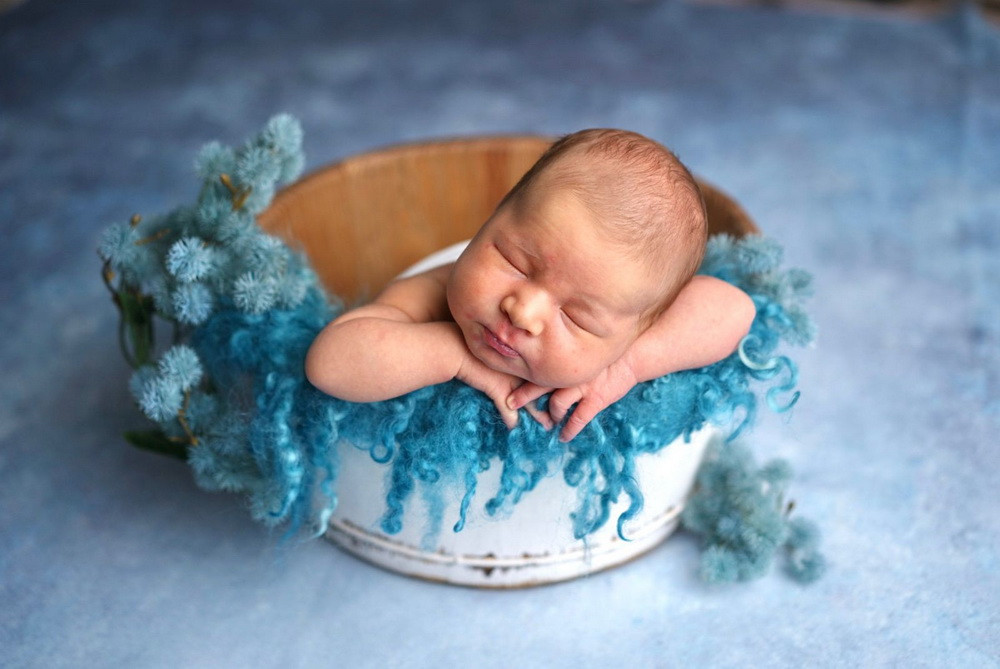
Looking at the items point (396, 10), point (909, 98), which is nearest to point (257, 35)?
point (396, 10)

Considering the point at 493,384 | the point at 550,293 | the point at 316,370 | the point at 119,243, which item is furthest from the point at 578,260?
the point at 119,243

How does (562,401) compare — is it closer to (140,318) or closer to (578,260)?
(578,260)

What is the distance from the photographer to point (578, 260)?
815 millimetres

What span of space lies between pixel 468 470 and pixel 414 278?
24 cm

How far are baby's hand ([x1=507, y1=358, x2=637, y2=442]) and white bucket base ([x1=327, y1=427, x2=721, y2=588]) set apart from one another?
8 centimetres

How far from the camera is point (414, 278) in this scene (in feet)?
3.35

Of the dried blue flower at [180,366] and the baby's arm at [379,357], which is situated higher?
the baby's arm at [379,357]

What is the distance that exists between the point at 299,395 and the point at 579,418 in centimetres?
26

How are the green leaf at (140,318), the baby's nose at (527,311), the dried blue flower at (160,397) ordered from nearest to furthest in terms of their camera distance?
the baby's nose at (527,311), the dried blue flower at (160,397), the green leaf at (140,318)

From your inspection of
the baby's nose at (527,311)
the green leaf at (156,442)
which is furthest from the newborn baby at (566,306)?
the green leaf at (156,442)

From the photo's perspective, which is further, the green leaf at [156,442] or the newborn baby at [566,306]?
the green leaf at [156,442]

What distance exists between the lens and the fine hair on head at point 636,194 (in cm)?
82

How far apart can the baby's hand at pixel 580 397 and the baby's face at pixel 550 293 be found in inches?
0.5

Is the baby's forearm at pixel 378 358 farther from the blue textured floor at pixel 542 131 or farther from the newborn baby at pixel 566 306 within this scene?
the blue textured floor at pixel 542 131
